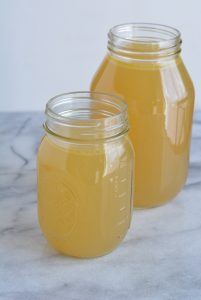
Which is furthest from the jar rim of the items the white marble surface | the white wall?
the white wall

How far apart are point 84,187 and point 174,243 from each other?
0.21 metres

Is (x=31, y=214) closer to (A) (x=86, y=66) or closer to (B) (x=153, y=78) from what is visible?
(B) (x=153, y=78)

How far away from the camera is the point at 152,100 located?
3.87ft

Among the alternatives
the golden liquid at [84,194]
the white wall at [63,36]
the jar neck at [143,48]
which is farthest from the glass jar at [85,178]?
the white wall at [63,36]

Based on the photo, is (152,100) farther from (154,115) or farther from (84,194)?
(84,194)

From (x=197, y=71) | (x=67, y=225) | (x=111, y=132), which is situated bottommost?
(x=197, y=71)

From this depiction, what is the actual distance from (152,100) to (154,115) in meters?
0.03

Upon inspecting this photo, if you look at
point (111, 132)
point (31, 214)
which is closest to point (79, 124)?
point (111, 132)

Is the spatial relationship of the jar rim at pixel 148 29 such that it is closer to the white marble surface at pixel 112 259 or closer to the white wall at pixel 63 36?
the white marble surface at pixel 112 259

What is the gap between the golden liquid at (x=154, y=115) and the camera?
118 centimetres

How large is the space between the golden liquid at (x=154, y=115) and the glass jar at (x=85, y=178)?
8cm

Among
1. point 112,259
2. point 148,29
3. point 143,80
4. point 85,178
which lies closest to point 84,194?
point 85,178

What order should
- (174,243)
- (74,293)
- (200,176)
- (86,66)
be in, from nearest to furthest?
1. (74,293)
2. (174,243)
3. (200,176)
4. (86,66)

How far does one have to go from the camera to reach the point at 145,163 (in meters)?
1.22
